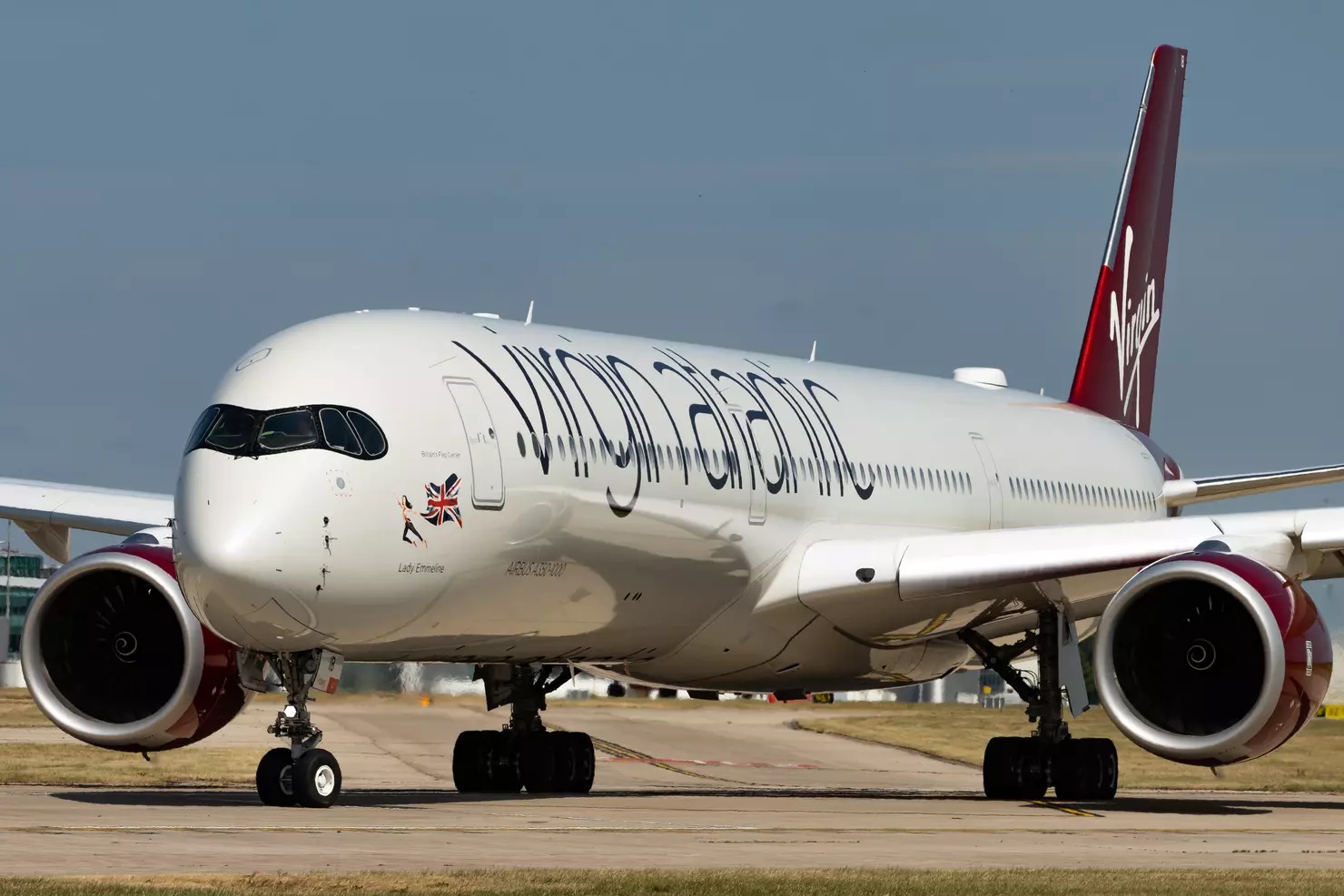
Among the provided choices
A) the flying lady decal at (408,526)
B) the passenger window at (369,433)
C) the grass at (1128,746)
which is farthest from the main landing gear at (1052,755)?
the passenger window at (369,433)

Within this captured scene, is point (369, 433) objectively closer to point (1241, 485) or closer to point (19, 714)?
point (1241, 485)

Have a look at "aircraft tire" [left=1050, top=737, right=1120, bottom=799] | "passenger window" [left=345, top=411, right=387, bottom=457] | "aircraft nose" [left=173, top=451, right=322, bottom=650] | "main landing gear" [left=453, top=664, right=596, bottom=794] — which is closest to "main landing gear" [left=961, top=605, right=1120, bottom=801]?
"aircraft tire" [left=1050, top=737, right=1120, bottom=799]

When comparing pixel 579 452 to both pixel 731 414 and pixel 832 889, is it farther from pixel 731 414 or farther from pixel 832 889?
pixel 832 889

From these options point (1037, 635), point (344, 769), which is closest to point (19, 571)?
point (344, 769)

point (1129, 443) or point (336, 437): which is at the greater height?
point (1129, 443)

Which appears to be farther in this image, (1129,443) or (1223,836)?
(1129,443)

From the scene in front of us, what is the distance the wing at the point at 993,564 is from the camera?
69.1 feet

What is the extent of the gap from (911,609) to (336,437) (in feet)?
25.2

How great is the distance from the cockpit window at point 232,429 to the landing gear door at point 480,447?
1.78m

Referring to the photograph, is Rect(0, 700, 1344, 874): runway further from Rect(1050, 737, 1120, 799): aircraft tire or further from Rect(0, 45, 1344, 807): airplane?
Rect(0, 45, 1344, 807): airplane

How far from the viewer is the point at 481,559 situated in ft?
60.2

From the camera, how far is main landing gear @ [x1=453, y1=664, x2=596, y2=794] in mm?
22844

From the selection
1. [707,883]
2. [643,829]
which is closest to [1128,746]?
[643,829]

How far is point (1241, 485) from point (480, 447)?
13.6m
